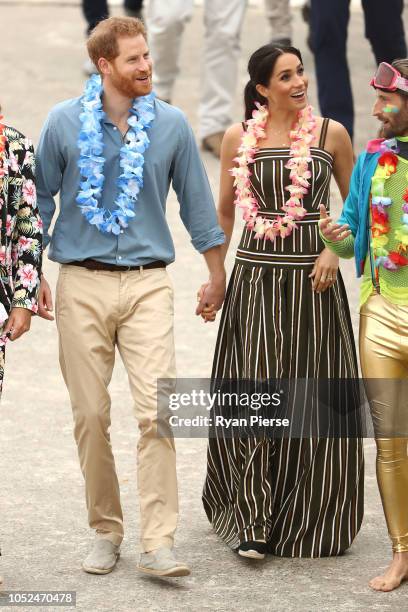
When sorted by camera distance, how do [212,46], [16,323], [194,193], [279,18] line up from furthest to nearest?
[279,18]
[212,46]
[194,193]
[16,323]

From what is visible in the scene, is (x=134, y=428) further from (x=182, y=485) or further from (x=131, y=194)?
(x=131, y=194)

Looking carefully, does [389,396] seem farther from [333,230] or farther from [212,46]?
[212,46]

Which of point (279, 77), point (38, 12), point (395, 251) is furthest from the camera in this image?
point (38, 12)

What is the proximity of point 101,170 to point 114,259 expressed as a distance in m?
0.33

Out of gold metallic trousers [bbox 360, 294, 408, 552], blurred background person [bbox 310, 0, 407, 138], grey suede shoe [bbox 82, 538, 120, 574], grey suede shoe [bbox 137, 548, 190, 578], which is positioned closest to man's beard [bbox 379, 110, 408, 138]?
gold metallic trousers [bbox 360, 294, 408, 552]

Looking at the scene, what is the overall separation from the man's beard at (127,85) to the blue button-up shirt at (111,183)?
118 millimetres

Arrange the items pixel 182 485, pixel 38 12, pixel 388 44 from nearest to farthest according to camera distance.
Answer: pixel 182 485 → pixel 388 44 → pixel 38 12

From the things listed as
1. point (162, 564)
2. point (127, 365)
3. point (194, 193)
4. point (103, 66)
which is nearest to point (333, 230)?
point (194, 193)

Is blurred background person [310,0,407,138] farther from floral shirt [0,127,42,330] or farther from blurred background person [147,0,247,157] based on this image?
floral shirt [0,127,42,330]

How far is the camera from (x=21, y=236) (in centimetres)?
529

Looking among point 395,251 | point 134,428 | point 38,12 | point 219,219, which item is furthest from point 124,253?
point 38,12

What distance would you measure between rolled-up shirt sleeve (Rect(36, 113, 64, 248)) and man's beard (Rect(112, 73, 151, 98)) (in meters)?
0.27

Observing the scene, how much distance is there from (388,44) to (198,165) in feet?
12.9

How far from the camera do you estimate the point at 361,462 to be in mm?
5844
